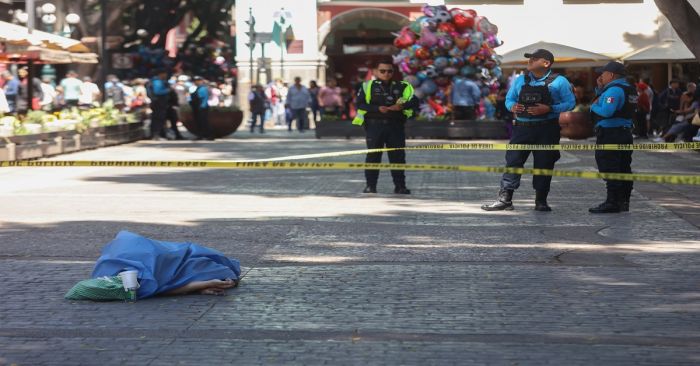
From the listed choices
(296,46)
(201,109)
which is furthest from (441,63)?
(296,46)

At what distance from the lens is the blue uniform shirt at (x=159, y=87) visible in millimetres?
31375

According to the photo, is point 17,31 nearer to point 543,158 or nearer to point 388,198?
point 388,198

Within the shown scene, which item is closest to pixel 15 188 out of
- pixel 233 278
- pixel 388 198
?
pixel 388 198

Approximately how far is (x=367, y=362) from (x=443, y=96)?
25.9m

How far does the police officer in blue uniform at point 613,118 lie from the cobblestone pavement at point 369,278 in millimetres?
319

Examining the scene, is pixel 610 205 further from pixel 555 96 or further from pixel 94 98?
pixel 94 98

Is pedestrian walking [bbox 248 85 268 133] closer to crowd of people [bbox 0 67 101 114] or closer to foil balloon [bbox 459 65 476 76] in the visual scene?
crowd of people [bbox 0 67 101 114]

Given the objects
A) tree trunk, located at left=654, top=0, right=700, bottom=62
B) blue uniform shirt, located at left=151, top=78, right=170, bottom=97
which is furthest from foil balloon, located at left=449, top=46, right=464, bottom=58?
tree trunk, located at left=654, top=0, right=700, bottom=62

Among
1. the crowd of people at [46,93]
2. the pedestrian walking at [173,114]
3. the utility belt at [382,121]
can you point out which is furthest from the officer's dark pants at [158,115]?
the utility belt at [382,121]

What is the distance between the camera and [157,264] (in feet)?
27.4

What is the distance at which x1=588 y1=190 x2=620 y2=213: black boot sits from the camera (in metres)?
13.6

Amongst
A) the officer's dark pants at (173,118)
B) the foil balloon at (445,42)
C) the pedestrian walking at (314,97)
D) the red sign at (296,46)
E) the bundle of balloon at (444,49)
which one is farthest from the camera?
the red sign at (296,46)

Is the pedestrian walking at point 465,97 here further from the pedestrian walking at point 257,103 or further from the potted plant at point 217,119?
the pedestrian walking at point 257,103

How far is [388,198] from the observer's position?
609 inches
